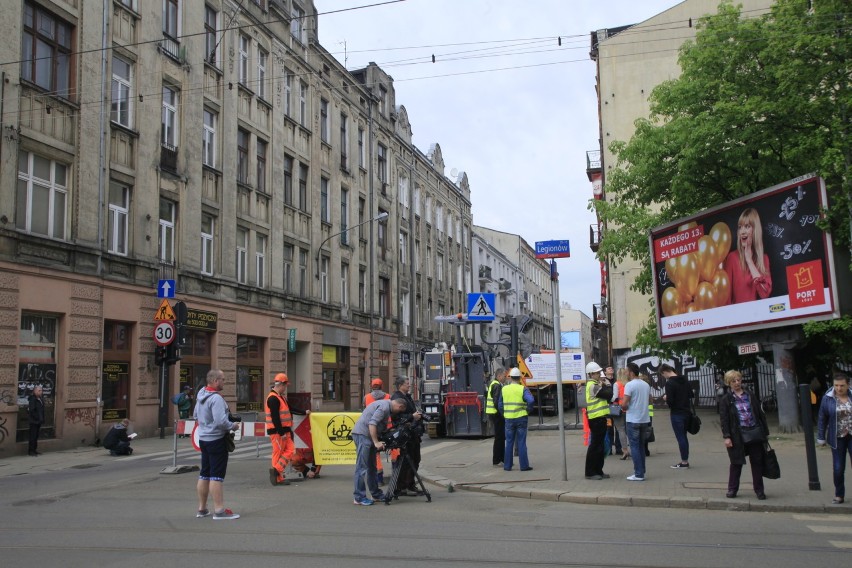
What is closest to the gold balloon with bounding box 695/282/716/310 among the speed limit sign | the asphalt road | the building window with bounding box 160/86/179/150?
the asphalt road

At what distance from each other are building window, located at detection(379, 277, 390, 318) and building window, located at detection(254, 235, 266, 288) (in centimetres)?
1309

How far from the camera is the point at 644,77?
129 feet

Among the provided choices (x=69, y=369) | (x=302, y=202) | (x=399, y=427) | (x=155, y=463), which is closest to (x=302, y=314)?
(x=302, y=202)

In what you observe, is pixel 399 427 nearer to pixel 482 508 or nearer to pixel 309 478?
pixel 482 508

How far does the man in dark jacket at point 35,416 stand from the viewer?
17688 millimetres

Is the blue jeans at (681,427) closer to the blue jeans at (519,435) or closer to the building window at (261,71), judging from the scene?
the blue jeans at (519,435)

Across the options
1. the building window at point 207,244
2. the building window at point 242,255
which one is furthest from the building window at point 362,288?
the building window at point 207,244

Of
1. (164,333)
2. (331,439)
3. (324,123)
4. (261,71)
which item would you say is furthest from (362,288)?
(331,439)

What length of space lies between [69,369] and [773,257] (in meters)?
17.7

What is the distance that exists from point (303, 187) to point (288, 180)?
153 centimetres

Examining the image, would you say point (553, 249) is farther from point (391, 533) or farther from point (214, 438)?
point (214, 438)

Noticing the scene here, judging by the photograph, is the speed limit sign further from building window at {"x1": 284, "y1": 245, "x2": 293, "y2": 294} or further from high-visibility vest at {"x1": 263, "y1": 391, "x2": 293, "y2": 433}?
building window at {"x1": 284, "y1": 245, "x2": 293, "y2": 294}

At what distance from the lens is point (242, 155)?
29.5 m

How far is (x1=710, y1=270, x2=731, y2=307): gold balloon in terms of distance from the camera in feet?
66.5
